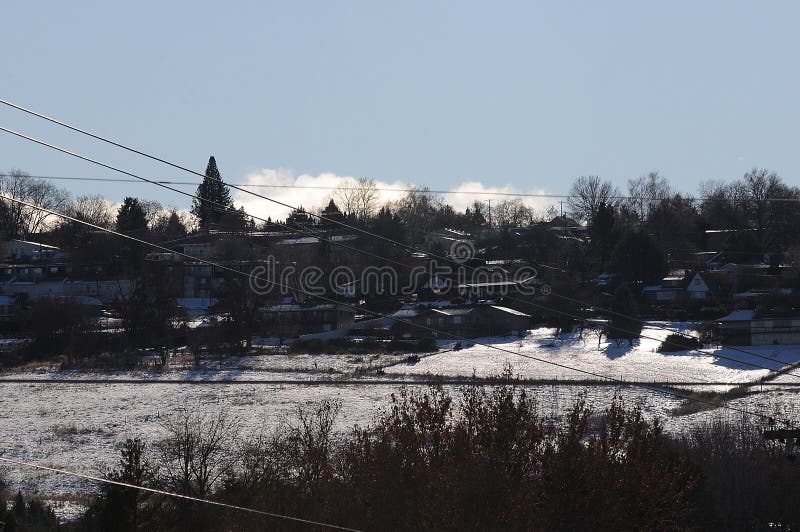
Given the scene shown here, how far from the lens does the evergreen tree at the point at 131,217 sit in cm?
7831

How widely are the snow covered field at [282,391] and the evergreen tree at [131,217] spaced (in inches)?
1332

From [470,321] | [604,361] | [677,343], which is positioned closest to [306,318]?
[470,321]

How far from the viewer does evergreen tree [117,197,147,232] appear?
78.3 meters

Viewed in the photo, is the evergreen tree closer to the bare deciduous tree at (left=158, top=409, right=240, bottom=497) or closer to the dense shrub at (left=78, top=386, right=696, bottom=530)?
the bare deciduous tree at (left=158, top=409, right=240, bottom=497)

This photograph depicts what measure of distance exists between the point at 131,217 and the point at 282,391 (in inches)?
1865

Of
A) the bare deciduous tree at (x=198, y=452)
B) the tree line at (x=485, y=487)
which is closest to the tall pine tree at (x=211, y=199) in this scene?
the bare deciduous tree at (x=198, y=452)

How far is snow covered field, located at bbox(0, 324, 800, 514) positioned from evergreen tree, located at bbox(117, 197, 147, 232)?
33.8m

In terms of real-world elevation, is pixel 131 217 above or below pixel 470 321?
above

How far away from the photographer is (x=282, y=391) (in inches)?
1459

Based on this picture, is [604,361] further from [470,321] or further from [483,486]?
[483,486]

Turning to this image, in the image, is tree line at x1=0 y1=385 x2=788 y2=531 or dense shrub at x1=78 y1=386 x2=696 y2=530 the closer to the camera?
dense shrub at x1=78 y1=386 x2=696 y2=530

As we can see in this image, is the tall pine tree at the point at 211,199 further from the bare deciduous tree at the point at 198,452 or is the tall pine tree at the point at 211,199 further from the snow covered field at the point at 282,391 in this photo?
the bare deciduous tree at the point at 198,452

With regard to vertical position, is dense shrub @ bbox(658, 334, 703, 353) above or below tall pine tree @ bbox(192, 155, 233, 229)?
below

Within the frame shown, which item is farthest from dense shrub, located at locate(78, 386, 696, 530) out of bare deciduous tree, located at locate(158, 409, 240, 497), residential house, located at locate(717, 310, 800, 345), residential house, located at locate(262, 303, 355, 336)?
residential house, located at locate(262, 303, 355, 336)
